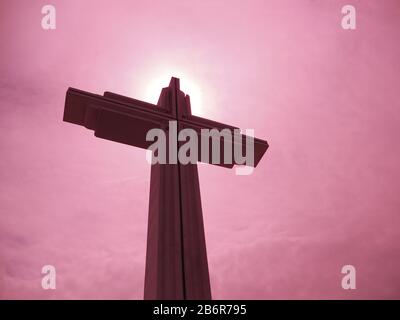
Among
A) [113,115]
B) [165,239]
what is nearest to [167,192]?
[165,239]

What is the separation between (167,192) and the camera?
1.98m

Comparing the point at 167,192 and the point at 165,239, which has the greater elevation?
the point at 167,192

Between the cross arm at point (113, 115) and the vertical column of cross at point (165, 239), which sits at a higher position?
the cross arm at point (113, 115)

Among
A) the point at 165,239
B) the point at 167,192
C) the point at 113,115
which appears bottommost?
the point at 165,239

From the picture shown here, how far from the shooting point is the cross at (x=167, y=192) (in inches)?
68.3

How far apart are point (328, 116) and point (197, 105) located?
1412mm

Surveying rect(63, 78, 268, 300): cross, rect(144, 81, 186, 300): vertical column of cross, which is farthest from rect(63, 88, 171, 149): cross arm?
rect(144, 81, 186, 300): vertical column of cross

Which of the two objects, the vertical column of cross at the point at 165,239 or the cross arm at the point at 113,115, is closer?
the vertical column of cross at the point at 165,239

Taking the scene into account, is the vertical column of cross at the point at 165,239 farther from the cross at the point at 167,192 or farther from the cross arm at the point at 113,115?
the cross arm at the point at 113,115

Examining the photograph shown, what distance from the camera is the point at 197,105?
4582 mm

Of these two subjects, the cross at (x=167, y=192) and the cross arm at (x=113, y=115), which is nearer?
the cross at (x=167, y=192)

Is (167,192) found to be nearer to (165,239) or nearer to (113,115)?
(165,239)

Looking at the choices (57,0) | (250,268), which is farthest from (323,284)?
(57,0)

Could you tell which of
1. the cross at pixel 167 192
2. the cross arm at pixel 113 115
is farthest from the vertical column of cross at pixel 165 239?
the cross arm at pixel 113 115
